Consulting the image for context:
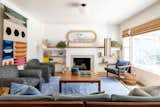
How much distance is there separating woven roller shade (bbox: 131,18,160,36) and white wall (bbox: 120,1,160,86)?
0.40ft

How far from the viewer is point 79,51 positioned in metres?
8.28

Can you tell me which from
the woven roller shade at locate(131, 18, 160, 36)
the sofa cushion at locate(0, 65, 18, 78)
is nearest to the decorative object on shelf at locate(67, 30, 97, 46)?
the woven roller shade at locate(131, 18, 160, 36)

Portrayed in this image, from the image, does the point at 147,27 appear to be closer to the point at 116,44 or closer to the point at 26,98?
the point at 116,44

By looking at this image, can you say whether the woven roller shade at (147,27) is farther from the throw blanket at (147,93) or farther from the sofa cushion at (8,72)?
the sofa cushion at (8,72)

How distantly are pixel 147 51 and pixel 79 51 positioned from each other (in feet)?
10.6

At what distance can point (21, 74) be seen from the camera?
14.9 ft

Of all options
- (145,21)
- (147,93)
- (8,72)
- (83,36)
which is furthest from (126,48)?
(147,93)

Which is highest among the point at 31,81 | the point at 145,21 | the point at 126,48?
the point at 145,21

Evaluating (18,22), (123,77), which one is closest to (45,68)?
(18,22)

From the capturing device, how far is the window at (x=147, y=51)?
5219 mm

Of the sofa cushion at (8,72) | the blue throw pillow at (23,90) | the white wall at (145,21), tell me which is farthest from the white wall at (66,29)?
the blue throw pillow at (23,90)

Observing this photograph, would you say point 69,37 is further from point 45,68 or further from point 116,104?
point 116,104

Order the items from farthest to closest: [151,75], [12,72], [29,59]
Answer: [29,59] → [151,75] → [12,72]

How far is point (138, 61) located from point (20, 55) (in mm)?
4018
